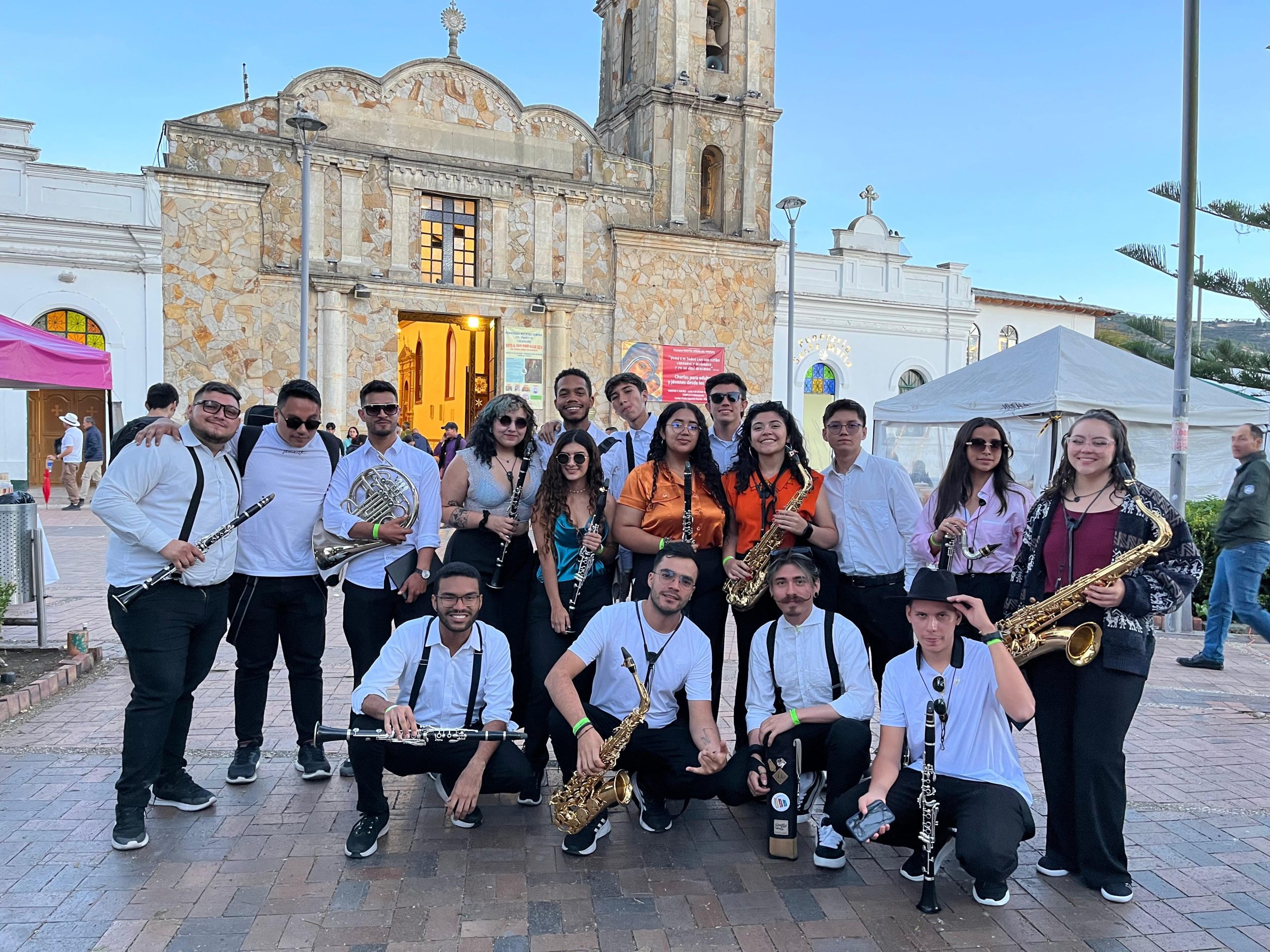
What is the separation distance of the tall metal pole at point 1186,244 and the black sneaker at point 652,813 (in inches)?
301

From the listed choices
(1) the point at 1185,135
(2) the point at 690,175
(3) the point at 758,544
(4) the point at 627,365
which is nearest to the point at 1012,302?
(2) the point at 690,175

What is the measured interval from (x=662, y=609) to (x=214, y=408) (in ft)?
7.87

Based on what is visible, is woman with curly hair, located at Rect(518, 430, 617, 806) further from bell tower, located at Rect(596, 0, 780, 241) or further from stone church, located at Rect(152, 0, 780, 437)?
bell tower, located at Rect(596, 0, 780, 241)

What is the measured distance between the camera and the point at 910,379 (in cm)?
2834

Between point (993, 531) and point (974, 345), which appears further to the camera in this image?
point (974, 345)

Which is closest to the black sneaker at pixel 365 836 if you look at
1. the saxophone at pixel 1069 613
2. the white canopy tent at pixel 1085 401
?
the saxophone at pixel 1069 613

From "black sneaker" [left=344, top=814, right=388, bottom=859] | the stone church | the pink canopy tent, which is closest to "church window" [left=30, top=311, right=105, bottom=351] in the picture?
the stone church

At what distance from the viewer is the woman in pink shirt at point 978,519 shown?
4645 millimetres

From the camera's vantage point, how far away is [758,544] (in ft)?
16.0

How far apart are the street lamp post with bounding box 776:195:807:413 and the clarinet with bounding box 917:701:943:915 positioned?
60.6 feet

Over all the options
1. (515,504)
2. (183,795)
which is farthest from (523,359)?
(183,795)

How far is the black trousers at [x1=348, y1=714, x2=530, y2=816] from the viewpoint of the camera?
4.14 m

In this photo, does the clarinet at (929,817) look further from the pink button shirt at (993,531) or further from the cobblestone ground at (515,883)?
the pink button shirt at (993,531)

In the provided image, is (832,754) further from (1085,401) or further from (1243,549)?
(1085,401)
